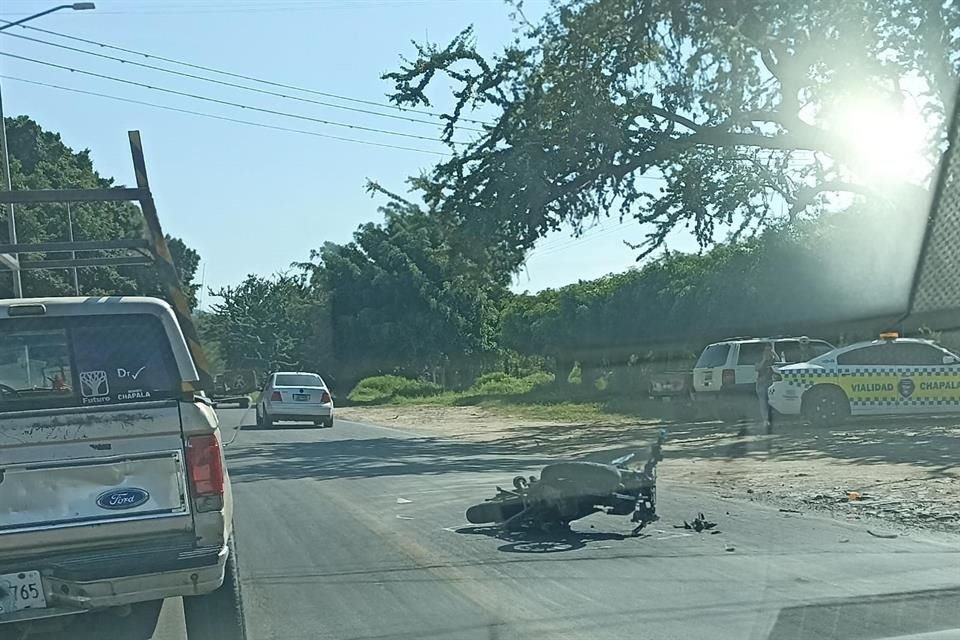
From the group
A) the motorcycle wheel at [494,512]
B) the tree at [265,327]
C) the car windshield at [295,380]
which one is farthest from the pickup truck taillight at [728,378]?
the tree at [265,327]

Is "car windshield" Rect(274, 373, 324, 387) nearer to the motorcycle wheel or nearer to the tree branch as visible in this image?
the tree branch

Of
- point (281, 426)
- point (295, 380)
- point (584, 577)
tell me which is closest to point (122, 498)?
point (584, 577)

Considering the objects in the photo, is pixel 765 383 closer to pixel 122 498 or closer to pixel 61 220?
pixel 122 498

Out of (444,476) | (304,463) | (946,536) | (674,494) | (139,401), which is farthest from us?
(304,463)

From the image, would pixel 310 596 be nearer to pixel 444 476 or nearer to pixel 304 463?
pixel 444 476

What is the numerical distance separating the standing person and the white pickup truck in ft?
54.0

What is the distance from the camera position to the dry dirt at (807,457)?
12.6 metres

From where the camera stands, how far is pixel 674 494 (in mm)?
13734

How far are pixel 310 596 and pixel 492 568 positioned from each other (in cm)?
150

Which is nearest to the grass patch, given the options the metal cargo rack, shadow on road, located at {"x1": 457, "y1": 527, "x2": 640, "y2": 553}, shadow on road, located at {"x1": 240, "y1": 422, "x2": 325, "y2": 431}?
shadow on road, located at {"x1": 240, "y1": 422, "x2": 325, "y2": 431}

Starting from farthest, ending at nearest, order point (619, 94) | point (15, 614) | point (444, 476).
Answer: point (619, 94), point (444, 476), point (15, 614)

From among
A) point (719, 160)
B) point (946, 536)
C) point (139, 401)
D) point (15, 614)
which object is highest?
point (719, 160)

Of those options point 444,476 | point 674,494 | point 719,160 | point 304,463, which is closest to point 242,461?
point 304,463

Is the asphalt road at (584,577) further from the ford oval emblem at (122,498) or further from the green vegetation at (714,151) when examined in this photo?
the green vegetation at (714,151)
